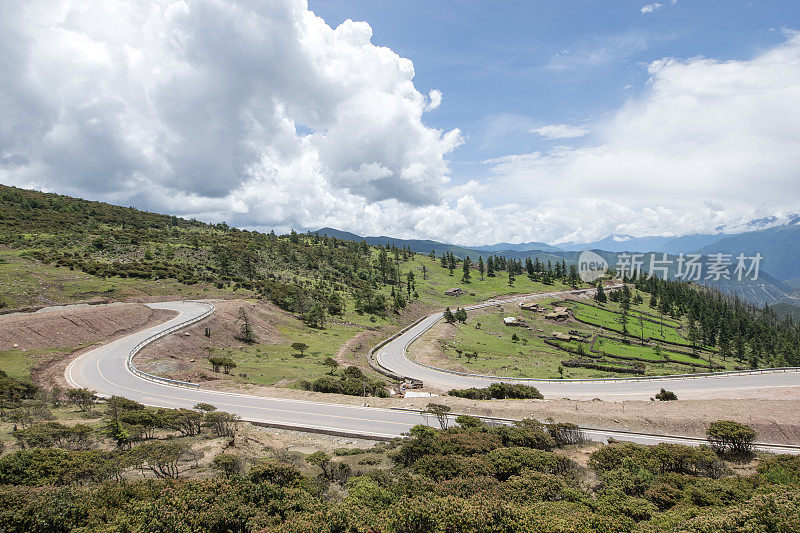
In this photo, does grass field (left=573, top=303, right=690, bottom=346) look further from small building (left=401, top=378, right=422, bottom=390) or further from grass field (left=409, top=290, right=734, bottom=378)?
small building (left=401, top=378, right=422, bottom=390)

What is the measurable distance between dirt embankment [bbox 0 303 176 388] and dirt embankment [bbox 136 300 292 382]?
7.85m

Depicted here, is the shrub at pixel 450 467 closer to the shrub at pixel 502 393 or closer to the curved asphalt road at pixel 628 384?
the shrub at pixel 502 393

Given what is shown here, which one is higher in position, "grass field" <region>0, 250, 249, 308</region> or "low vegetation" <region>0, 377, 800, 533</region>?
"grass field" <region>0, 250, 249, 308</region>

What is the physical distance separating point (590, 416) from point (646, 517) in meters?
17.6

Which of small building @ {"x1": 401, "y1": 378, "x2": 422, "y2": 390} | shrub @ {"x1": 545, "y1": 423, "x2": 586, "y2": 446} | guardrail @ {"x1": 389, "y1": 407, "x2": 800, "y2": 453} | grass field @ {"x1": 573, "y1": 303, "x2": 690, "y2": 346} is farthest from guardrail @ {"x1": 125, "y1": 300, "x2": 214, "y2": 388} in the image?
grass field @ {"x1": 573, "y1": 303, "x2": 690, "y2": 346}

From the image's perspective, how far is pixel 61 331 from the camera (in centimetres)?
4441

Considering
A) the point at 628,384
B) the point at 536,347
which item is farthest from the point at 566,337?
the point at 628,384

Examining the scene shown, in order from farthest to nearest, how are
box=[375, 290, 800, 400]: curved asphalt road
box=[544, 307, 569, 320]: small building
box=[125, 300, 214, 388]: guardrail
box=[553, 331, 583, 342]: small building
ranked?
1. box=[544, 307, 569, 320]: small building
2. box=[553, 331, 583, 342]: small building
3. box=[375, 290, 800, 400]: curved asphalt road
4. box=[125, 300, 214, 388]: guardrail

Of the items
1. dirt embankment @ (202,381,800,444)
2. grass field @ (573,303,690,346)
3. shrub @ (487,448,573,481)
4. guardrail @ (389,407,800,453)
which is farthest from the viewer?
grass field @ (573,303,690,346)

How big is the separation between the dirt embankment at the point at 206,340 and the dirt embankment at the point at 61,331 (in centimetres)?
785

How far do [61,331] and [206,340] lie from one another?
16723 millimetres

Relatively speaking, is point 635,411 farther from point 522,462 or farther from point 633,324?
point 633,324

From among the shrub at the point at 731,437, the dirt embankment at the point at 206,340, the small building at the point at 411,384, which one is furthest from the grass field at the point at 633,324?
the dirt embankment at the point at 206,340

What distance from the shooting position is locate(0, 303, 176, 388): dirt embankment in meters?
37.3
